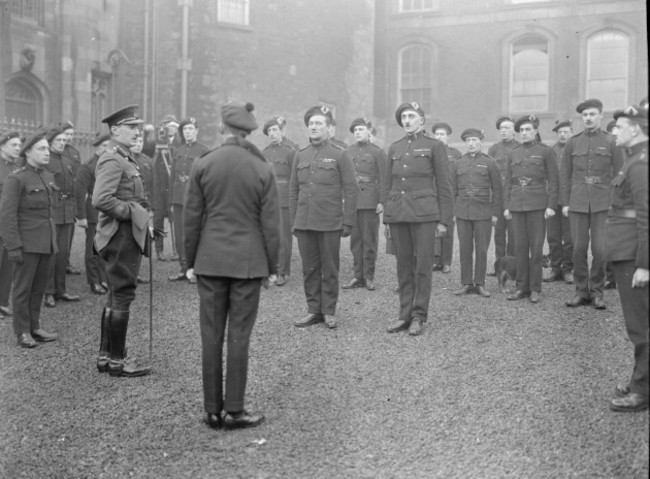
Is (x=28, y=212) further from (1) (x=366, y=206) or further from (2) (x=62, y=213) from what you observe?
(1) (x=366, y=206)

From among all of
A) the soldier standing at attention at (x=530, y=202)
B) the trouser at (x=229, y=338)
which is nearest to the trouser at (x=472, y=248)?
the soldier standing at attention at (x=530, y=202)

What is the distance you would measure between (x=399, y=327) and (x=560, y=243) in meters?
3.88

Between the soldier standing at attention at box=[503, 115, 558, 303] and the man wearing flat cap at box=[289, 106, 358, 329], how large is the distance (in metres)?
2.22

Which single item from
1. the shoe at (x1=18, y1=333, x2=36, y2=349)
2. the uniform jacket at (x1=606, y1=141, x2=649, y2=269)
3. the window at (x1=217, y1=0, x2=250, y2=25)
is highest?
the window at (x1=217, y1=0, x2=250, y2=25)

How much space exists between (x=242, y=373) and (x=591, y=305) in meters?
4.80

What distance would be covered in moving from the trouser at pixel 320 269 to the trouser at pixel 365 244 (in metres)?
1.99

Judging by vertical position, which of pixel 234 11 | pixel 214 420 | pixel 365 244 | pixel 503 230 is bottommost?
pixel 214 420

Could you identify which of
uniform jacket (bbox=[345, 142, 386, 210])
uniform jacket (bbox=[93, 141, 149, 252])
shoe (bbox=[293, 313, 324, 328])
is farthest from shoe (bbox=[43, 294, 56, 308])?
uniform jacket (bbox=[345, 142, 386, 210])

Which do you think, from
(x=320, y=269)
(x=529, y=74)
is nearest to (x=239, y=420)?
(x=320, y=269)

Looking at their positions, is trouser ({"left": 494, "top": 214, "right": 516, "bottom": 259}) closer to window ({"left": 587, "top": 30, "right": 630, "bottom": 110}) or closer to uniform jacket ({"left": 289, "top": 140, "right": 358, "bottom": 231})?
uniform jacket ({"left": 289, "top": 140, "right": 358, "bottom": 231})

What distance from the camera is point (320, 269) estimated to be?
747 centimetres

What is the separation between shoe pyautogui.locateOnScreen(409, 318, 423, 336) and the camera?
271 inches

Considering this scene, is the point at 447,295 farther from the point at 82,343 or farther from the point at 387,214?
the point at 82,343

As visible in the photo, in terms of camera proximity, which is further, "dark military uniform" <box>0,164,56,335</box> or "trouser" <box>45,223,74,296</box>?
"trouser" <box>45,223,74,296</box>
